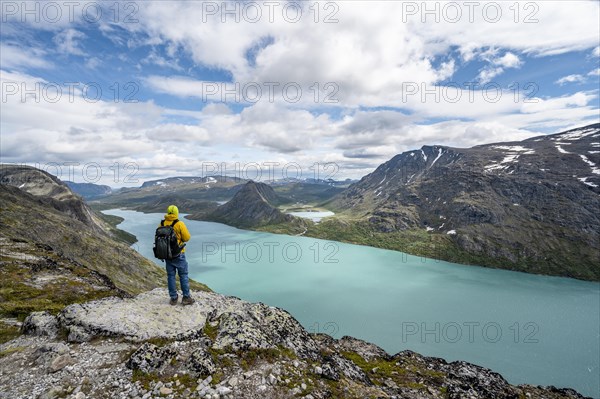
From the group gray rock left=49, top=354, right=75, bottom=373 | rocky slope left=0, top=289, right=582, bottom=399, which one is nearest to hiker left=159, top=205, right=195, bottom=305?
rocky slope left=0, top=289, right=582, bottom=399

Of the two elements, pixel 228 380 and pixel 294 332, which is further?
pixel 294 332

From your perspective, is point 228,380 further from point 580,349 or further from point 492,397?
point 580,349

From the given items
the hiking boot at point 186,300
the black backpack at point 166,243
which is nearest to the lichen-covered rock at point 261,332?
the hiking boot at point 186,300

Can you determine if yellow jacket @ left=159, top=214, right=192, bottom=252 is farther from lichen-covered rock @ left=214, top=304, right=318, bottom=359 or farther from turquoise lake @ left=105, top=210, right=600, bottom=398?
turquoise lake @ left=105, top=210, right=600, bottom=398

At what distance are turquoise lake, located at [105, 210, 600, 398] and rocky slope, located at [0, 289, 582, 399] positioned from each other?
6938 cm

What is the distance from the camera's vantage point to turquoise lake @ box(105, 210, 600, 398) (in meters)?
78.9

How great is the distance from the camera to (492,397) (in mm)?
27250

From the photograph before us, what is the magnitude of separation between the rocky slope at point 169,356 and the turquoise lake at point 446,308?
228ft

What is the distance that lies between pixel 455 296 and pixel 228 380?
5523 inches

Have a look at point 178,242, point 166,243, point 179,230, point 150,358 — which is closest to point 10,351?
point 150,358

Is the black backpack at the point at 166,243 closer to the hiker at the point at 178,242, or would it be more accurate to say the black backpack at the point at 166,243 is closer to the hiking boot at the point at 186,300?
the hiker at the point at 178,242

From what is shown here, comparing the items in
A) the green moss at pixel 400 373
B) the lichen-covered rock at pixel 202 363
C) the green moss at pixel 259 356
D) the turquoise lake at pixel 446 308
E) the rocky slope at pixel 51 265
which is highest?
the lichen-covered rock at pixel 202 363

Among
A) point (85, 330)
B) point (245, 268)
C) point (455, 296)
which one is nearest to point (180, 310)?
point (85, 330)

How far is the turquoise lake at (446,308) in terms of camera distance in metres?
78.9
